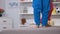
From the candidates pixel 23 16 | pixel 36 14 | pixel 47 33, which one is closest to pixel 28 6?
pixel 23 16

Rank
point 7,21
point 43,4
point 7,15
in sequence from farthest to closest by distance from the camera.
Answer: point 7,15
point 7,21
point 43,4

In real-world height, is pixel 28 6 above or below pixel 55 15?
above

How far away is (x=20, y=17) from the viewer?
→ 5.04 metres

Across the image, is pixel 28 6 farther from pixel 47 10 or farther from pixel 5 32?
pixel 5 32

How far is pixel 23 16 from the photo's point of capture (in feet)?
16.5

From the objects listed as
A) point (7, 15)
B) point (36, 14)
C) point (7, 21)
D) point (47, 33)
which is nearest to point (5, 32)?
point (47, 33)

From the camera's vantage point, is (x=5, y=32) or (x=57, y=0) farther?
(x=57, y=0)

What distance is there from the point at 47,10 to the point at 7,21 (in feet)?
8.18

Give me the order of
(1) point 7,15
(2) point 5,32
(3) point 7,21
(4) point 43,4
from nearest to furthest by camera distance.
→ (2) point 5,32 < (4) point 43,4 < (3) point 7,21 < (1) point 7,15

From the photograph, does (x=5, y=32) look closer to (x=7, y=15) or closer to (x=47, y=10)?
(x=47, y=10)

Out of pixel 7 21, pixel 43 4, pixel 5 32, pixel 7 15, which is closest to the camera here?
pixel 5 32

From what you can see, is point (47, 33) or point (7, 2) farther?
point (7, 2)

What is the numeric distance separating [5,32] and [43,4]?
97 cm

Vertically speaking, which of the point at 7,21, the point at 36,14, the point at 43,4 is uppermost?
the point at 43,4
